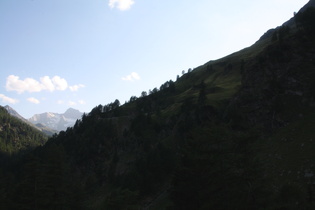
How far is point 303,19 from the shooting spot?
248ft

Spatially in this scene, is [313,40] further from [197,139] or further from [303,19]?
[197,139]

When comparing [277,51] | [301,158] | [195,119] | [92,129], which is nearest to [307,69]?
[277,51]

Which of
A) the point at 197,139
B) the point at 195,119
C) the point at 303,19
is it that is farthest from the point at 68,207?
the point at 303,19

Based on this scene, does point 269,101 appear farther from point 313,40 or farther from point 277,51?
point 313,40

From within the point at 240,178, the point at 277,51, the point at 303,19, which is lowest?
the point at 240,178

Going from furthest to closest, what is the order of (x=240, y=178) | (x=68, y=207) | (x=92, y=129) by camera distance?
(x=92, y=129)
(x=68, y=207)
(x=240, y=178)

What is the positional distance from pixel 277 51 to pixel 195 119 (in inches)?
1354

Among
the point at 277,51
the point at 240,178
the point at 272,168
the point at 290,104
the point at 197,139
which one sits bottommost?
the point at 272,168

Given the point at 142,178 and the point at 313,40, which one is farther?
the point at 142,178

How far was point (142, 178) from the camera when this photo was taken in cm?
6612

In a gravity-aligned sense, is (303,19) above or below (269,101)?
above

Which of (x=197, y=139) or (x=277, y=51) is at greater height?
(x=277, y=51)

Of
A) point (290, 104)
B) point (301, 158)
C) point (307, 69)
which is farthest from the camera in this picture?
point (307, 69)

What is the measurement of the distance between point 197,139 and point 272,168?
19796mm
